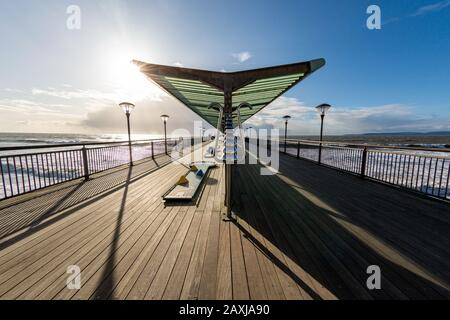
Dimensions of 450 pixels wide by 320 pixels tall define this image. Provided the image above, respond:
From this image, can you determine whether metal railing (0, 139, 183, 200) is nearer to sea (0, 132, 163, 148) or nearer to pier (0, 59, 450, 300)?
pier (0, 59, 450, 300)

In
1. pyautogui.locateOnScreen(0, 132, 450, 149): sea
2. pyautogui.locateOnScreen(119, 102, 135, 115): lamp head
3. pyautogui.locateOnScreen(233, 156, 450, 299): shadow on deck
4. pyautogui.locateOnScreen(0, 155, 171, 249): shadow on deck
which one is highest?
pyautogui.locateOnScreen(119, 102, 135, 115): lamp head

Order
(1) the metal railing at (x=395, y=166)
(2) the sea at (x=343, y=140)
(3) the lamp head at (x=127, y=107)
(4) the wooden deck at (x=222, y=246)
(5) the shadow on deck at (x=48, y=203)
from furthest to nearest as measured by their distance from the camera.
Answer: (2) the sea at (x=343, y=140)
(3) the lamp head at (x=127, y=107)
(1) the metal railing at (x=395, y=166)
(5) the shadow on deck at (x=48, y=203)
(4) the wooden deck at (x=222, y=246)

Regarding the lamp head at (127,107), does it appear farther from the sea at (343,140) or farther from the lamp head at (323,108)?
the lamp head at (323,108)

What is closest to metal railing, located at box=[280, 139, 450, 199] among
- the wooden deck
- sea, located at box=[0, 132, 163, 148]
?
the wooden deck

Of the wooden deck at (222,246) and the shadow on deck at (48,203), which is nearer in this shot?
the wooden deck at (222,246)

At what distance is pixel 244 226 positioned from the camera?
279 centimetres

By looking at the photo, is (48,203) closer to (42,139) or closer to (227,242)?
(227,242)

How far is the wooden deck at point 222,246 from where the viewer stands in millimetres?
1657

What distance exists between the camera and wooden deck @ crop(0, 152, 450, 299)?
1657mm

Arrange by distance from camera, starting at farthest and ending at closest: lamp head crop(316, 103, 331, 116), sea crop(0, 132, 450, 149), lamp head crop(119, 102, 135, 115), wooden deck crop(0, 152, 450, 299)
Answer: sea crop(0, 132, 450, 149)
lamp head crop(316, 103, 331, 116)
lamp head crop(119, 102, 135, 115)
wooden deck crop(0, 152, 450, 299)

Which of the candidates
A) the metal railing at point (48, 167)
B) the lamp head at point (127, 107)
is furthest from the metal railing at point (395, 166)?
the lamp head at point (127, 107)

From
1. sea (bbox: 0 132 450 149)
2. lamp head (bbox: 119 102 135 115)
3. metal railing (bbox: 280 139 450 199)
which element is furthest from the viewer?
sea (bbox: 0 132 450 149)

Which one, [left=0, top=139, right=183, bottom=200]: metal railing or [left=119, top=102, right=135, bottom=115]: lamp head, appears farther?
[left=119, top=102, right=135, bottom=115]: lamp head

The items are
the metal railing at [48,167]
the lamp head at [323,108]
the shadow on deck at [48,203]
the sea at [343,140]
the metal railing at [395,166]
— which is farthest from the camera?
the sea at [343,140]
